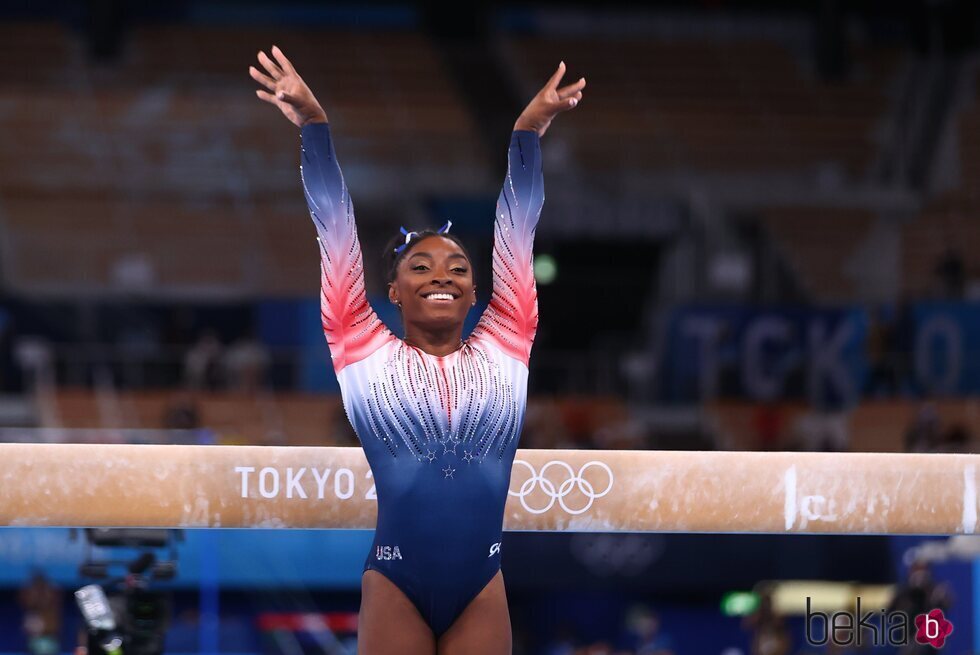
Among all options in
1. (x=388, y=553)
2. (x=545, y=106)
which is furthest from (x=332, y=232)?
(x=388, y=553)

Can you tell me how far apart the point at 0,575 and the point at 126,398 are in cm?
264

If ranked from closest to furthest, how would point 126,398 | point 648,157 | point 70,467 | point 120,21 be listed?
point 70,467, point 126,398, point 648,157, point 120,21

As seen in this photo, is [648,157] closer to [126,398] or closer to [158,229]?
[158,229]

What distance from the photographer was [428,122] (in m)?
17.2

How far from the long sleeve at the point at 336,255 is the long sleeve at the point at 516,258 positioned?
332mm

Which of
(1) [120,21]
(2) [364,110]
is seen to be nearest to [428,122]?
(2) [364,110]

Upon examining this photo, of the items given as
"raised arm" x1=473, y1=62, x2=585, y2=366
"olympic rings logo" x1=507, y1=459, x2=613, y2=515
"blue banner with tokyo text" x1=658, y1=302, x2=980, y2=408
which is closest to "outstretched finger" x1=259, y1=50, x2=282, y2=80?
"raised arm" x1=473, y1=62, x2=585, y2=366

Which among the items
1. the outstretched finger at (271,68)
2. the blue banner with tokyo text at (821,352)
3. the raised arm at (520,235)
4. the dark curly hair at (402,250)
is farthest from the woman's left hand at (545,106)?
the blue banner with tokyo text at (821,352)

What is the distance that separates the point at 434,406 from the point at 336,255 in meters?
0.49

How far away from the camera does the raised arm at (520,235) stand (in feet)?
12.0

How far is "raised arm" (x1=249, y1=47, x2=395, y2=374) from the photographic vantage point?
3510mm

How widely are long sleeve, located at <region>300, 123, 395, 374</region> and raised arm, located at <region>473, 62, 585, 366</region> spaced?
333mm

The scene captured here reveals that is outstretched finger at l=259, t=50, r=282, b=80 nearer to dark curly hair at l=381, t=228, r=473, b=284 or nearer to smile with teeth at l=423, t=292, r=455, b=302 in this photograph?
dark curly hair at l=381, t=228, r=473, b=284

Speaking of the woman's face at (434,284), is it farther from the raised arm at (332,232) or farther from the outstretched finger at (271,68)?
the outstretched finger at (271,68)
